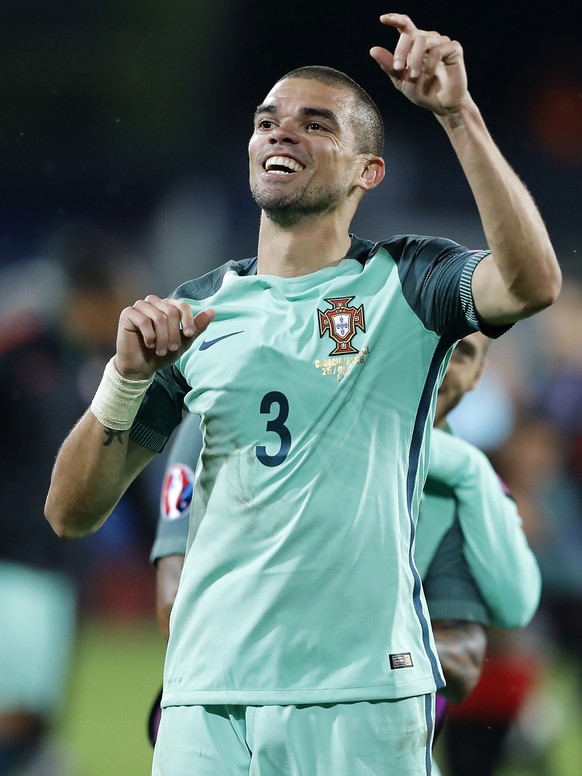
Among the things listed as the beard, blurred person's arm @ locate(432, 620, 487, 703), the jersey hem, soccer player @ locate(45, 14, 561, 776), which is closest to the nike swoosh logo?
soccer player @ locate(45, 14, 561, 776)

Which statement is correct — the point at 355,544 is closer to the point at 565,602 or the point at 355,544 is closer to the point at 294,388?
the point at 294,388

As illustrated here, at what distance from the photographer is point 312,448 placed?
2271mm

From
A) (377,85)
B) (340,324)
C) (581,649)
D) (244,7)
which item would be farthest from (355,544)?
(244,7)

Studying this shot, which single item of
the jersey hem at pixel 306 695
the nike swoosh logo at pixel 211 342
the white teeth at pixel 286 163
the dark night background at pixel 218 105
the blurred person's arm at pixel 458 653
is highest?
the dark night background at pixel 218 105

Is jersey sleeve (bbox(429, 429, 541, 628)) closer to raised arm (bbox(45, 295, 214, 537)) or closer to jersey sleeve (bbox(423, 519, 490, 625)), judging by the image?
jersey sleeve (bbox(423, 519, 490, 625))

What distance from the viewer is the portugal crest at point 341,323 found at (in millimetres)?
2336

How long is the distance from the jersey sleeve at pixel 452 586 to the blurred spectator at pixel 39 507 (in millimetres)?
2349

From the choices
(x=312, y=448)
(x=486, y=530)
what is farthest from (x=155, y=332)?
(x=486, y=530)

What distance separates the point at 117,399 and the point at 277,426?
323 millimetres

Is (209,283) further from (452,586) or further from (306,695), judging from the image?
(452,586)

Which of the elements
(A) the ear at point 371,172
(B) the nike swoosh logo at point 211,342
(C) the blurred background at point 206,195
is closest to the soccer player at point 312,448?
(B) the nike swoosh logo at point 211,342

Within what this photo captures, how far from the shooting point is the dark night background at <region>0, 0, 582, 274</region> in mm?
9461

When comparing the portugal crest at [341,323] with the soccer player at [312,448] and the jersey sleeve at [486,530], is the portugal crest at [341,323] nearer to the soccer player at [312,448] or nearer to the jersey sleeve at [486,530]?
the soccer player at [312,448]

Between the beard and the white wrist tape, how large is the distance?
45 centimetres
